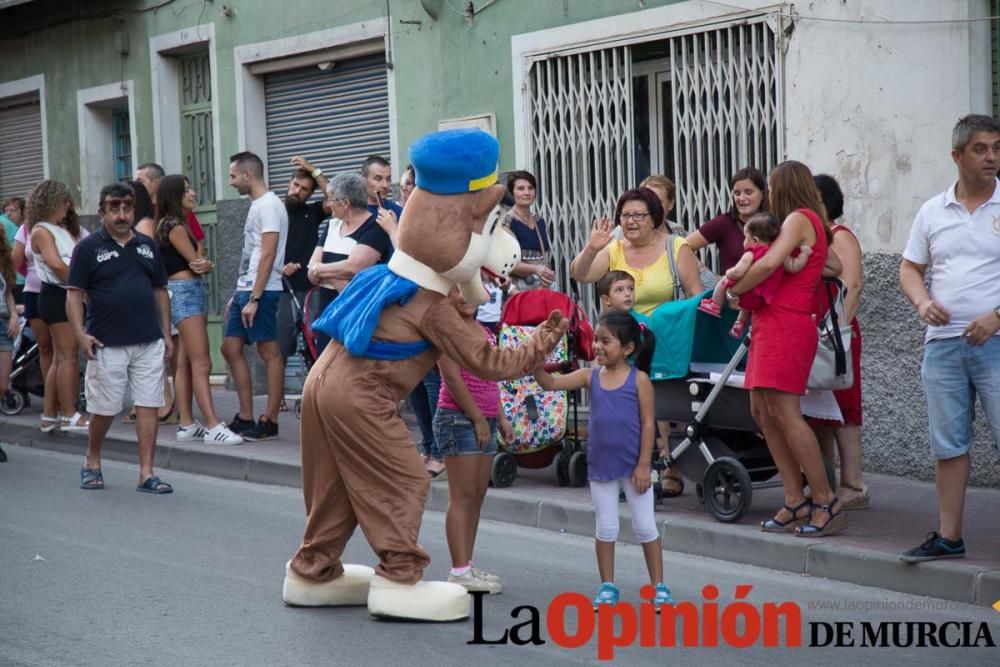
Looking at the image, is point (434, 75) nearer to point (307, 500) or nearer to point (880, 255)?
point (880, 255)

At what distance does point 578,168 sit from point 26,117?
401 inches

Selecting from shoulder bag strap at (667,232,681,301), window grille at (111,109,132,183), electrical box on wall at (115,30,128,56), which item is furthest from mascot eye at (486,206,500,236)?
window grille at (111,109,132,183)

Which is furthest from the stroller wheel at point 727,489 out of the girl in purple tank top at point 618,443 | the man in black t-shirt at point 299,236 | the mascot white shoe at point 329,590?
the man in black t-shirt at point 299,236

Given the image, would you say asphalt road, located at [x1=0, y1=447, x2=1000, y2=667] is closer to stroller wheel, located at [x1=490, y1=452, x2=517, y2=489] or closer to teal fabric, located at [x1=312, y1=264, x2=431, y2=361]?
stroller wheel, located at [x1=490, y1=452, x2=517, y2=489]

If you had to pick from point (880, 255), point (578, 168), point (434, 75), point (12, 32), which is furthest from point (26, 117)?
point (880, 255)

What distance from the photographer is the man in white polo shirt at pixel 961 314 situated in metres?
6.80

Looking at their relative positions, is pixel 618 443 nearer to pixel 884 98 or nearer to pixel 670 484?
pixel 670 484

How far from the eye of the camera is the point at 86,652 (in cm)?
584

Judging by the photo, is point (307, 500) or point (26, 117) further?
point (26, 117)

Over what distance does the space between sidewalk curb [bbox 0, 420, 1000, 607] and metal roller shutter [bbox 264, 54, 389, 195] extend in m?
4.92

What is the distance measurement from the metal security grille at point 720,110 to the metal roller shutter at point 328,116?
3.91 metres

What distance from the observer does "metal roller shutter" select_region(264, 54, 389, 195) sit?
14.5m

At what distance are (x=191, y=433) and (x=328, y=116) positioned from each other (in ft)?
14.7

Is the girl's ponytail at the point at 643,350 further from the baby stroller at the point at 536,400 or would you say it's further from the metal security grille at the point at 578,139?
the metal security grille at the point at 578,139
